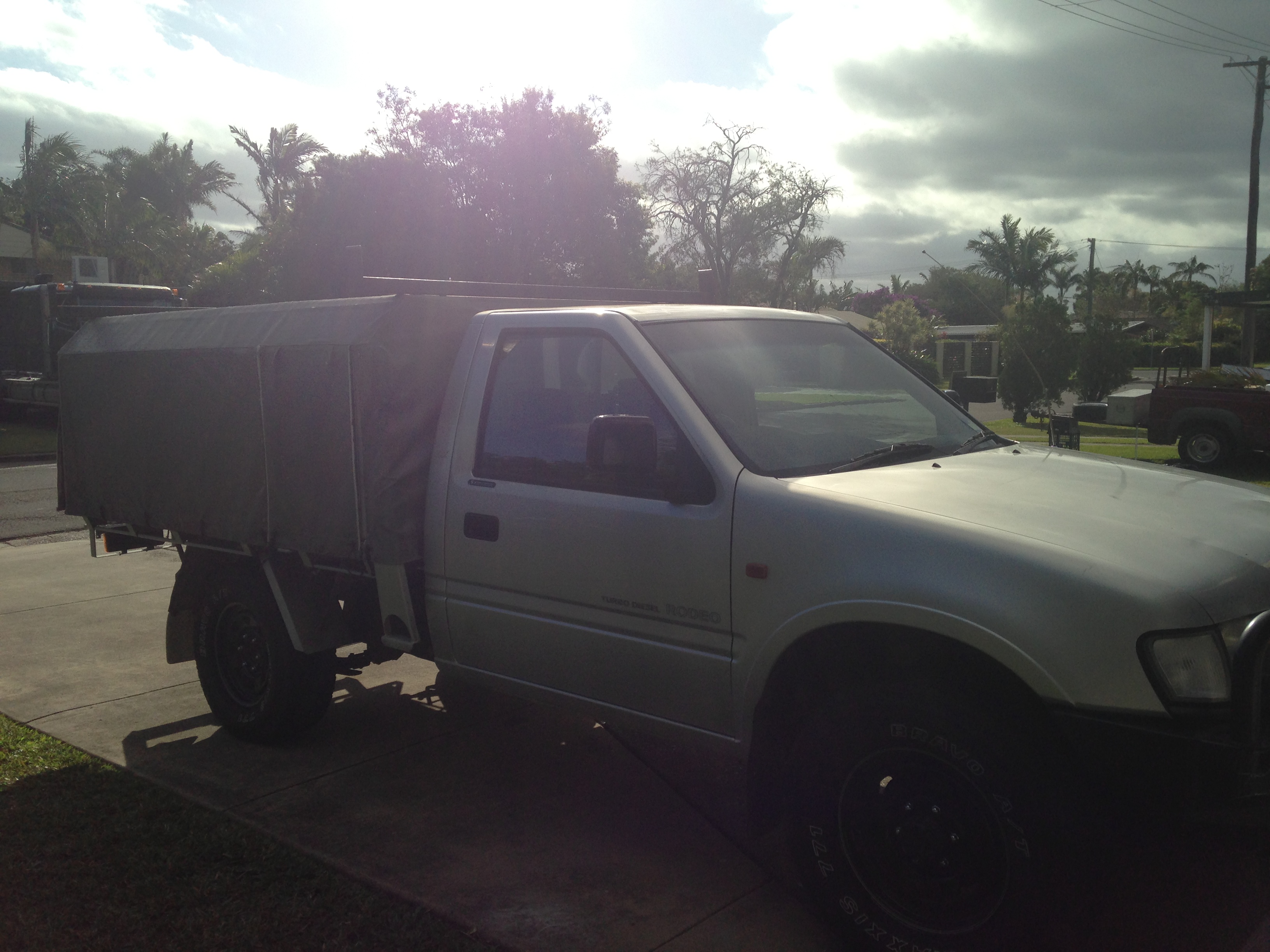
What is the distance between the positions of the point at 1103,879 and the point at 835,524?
120 cm

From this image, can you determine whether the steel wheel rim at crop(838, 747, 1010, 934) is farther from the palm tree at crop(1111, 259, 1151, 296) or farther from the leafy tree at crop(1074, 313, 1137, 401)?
the palm tree at crop(1111, 259, 1151, 296)

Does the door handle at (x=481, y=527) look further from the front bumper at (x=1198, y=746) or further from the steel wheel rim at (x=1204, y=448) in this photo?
the steel wheel rim at (x=1204, y=448)

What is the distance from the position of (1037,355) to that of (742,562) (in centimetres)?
2507

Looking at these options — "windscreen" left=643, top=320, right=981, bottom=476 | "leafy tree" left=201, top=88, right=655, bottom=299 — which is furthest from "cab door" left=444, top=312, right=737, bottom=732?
"leafy tree" left=201, top=88, right=655, bottom=299

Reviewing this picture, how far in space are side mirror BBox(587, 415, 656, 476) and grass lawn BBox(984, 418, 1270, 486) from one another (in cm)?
864

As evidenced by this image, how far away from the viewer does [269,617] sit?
4973 mm

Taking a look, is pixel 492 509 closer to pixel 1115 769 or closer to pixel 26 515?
pixel 1115 769

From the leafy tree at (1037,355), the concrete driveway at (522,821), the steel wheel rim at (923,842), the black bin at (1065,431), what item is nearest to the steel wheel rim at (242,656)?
the concrete driveway at (522,821)

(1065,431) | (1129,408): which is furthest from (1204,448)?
(1065,431)

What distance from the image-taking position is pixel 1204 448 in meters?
16.6

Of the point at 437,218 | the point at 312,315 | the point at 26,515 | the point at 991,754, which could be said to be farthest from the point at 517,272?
the point at 991,754

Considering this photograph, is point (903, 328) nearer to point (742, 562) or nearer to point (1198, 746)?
point (742, 562)

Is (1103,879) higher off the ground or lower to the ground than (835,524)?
lower

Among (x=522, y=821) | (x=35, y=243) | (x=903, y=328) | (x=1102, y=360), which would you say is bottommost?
(x=522, y=821)
